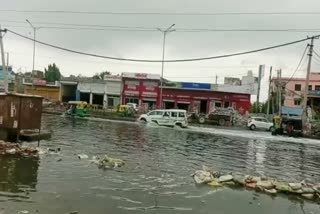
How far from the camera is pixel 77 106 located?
214 ft

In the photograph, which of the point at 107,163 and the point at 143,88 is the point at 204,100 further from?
the point at 107,163

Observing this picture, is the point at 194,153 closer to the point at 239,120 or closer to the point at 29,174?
the point at 29,174

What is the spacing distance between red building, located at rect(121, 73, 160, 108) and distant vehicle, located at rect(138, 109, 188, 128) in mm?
26709

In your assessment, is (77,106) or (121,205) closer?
(121,205)

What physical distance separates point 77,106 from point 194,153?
41.4 metres

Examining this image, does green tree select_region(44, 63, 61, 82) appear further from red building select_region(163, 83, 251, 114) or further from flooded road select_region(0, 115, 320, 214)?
flooded road select_region(0, 115, 320, 214)

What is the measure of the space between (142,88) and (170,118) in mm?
29825

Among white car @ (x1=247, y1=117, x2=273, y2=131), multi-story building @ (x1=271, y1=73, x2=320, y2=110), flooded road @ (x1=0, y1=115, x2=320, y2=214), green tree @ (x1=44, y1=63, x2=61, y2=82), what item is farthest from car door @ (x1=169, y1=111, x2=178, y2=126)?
green tree @ (x1=44, y1=63, x2=61, y2=82)

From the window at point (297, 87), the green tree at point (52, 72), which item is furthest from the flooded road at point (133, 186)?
the green tree at point (52, 72)

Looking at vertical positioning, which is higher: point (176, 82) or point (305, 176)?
point (176, 82)

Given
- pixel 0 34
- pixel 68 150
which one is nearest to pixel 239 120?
pixel 0 34

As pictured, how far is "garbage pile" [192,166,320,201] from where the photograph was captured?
15351 millimetres

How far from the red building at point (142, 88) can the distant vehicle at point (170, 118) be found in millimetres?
26709

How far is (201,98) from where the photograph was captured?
263 ft
